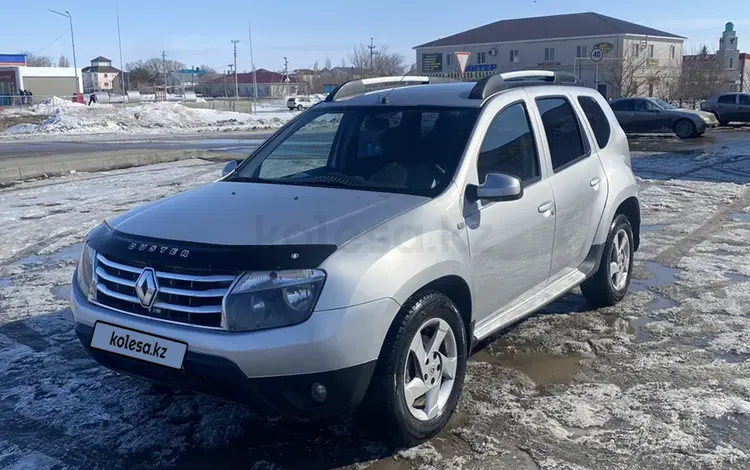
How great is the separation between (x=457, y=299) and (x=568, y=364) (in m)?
1.31

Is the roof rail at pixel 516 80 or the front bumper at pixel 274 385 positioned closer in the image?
the front bumper at pixel 274 385

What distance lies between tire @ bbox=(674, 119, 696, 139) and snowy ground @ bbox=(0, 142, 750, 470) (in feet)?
68.9

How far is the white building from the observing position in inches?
4700

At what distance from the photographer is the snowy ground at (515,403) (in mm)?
Answer: 3600

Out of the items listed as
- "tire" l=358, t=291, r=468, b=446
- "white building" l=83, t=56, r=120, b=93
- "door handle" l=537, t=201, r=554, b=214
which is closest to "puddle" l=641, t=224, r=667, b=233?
"door handle" l=537, t=201, r=554, b=214

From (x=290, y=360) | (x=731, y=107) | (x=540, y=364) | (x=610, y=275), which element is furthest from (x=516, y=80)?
(x=731, y=107)

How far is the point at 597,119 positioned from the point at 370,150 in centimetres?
227

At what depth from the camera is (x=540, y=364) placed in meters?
4.79

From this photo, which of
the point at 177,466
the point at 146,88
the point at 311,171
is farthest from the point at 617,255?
the point at 146,88

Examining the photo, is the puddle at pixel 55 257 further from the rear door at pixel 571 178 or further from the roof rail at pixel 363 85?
the rear door at pixel 571 178

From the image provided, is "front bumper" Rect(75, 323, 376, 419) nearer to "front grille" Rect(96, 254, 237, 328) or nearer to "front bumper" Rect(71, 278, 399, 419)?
"front bumper" Rect(71, 278, 399, 419)

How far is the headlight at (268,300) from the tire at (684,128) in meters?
26.1

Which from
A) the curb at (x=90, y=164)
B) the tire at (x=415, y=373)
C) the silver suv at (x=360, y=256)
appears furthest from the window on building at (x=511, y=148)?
the curb at (x=90, y=164)

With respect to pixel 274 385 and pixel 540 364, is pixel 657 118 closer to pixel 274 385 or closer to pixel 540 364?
pixel 540 364
